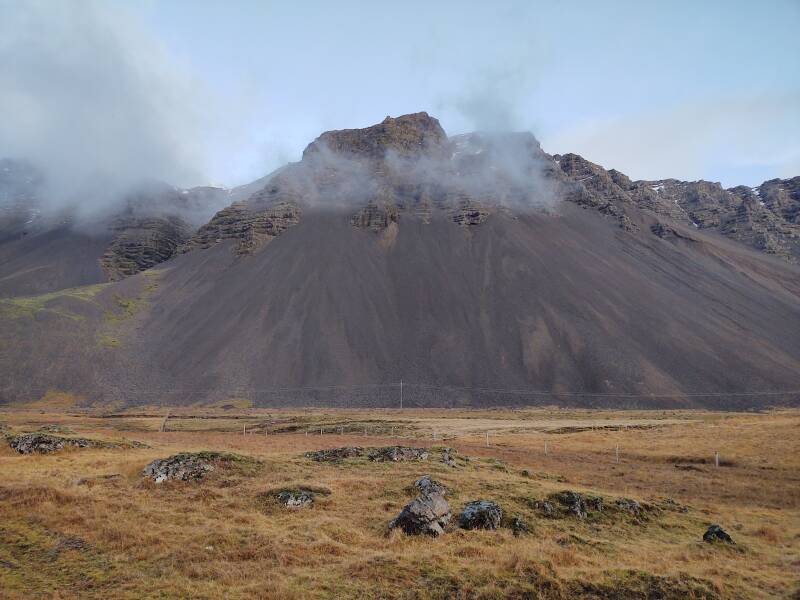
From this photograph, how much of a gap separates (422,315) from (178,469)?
366ft

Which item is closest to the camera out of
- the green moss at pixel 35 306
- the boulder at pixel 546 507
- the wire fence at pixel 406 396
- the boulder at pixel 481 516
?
the boulder at pixel 481 516

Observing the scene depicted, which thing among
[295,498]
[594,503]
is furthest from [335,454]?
[594,503]

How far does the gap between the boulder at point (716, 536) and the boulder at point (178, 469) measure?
20780 mm

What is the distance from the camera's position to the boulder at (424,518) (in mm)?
16656

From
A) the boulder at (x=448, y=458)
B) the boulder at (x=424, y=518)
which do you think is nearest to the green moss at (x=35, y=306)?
the boulder at (x=448, y=458)

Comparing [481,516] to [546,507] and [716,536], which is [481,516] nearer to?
[546,507]

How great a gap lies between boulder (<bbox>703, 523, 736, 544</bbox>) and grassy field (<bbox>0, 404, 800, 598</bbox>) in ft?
1.41

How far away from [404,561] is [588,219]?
625ft

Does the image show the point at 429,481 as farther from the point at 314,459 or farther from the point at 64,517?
the point at 64,517

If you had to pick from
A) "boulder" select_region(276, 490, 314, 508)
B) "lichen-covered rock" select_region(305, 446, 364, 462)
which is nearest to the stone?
"boulder" select_region(276, 490, 314, 508)

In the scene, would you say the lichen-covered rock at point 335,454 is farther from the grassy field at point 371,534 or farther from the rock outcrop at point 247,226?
the rock outcrop at point 247,226

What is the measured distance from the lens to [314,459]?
104 feet

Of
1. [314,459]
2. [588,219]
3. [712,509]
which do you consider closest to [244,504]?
[314,459]

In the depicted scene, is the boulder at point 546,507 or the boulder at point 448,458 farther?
the boulder at point 448,458
